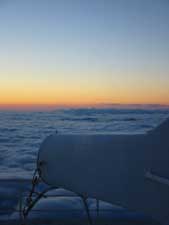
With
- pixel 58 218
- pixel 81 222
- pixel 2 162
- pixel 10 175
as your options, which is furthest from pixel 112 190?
pixel 2 162

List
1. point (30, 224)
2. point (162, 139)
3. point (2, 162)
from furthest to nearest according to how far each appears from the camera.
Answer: point (2, 162) < point (30, 224) < point (162, 139)

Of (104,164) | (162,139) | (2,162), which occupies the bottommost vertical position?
(2,162)

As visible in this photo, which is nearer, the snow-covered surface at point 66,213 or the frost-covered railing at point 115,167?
the frost-covered railing at point 115,167

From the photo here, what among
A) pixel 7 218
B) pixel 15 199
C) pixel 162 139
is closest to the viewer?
pixel 162 139

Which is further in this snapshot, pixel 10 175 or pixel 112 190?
pixel 10 175

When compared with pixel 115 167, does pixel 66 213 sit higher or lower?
lower

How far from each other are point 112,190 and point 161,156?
0.53 metres

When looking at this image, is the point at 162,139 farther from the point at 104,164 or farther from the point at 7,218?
the point at 7,218

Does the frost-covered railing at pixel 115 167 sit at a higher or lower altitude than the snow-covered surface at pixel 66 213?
higher

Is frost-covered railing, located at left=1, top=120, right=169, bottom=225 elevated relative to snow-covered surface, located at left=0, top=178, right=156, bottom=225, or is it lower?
elevated

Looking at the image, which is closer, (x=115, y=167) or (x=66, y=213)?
(x=115, y=167)

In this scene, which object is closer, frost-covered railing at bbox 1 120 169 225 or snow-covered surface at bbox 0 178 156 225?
frost-covered railing at bbox 1 120 169 225

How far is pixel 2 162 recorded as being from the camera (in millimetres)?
14266

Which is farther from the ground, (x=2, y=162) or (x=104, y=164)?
(x=104, y=164)
